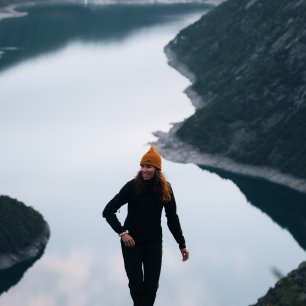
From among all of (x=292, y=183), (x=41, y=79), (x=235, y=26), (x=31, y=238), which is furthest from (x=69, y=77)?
(x=31, y=238)

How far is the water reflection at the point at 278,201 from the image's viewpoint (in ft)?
340

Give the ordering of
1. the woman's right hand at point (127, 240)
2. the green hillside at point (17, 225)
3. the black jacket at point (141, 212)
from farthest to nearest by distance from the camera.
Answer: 1. the green hillside at point (17, 225)
2. the black jacket at point (141, 212)
3. the woman's right hand at point (127, 240)

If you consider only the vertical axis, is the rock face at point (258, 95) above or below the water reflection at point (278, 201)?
above

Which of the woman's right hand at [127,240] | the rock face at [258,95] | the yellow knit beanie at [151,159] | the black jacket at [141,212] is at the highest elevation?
the rock face at [258,95]

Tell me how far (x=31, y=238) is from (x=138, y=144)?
3359cm

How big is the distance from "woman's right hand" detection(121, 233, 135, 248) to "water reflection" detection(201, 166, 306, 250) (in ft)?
268

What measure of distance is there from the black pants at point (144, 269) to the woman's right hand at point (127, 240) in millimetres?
211

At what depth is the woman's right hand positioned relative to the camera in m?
15.9

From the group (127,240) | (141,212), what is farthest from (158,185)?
(127,240)

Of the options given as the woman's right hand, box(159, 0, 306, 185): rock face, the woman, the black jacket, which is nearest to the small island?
box(159, 0, 306, 185): rock face

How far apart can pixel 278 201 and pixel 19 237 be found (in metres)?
31.4

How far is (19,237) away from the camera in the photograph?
103375 millimetres

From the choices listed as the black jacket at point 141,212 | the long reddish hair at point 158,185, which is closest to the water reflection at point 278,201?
the black jacket at point 141,212

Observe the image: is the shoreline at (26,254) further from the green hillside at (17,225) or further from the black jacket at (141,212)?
the black jacket at (141,212)
